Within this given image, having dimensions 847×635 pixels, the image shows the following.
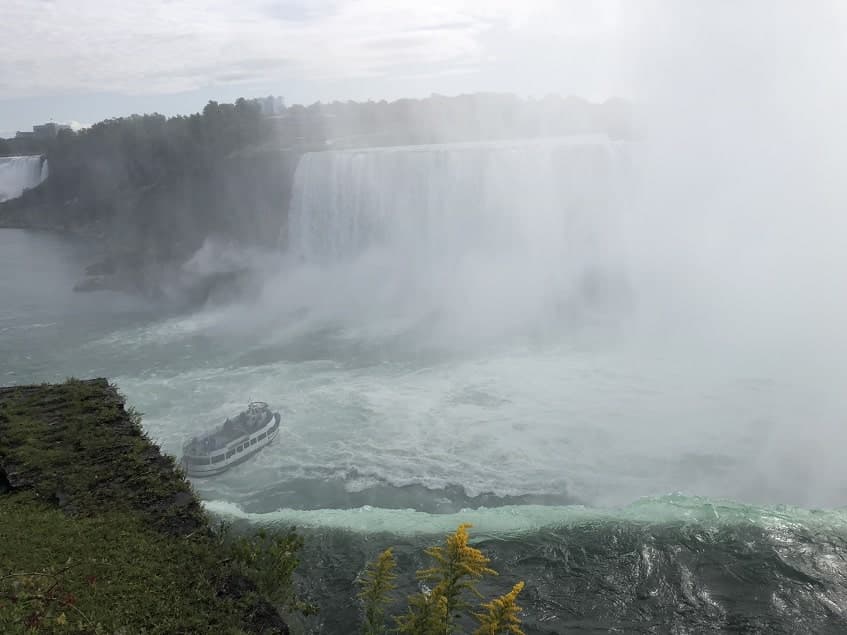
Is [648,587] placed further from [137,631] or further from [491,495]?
[137,631]

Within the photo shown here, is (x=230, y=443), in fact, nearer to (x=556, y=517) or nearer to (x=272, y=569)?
(x=556, y=517)

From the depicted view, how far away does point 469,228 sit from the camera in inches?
1131

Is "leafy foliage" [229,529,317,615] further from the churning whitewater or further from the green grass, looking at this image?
the churning whitewater

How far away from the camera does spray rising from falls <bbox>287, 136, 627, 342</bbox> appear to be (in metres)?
25.9

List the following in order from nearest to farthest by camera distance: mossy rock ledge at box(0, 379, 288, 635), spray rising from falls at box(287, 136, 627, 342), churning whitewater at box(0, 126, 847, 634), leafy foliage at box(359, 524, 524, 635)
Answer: leafy foliage at box(359, 524, 524, 635)
mossy rock ledge at box(0, 379, 288, 635)
churning whitewater at box(0, 126, 847, 634)
spray rising from falls at box(287, 136, 627, 342)

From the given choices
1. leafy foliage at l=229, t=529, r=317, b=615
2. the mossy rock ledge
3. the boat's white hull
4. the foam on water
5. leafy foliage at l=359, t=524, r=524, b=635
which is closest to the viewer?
leafy foliage at l=359, t=524, r=524, b=635

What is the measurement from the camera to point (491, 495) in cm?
1198

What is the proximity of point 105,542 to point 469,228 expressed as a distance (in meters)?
24.4

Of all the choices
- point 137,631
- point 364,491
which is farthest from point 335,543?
point 137,631

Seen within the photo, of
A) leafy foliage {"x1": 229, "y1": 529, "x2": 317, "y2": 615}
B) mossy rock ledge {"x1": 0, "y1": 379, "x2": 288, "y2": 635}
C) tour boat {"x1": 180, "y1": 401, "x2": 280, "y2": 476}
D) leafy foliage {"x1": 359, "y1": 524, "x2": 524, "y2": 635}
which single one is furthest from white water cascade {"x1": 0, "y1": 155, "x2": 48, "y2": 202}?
leafy foliage {"x1": 359, "y1": 524, "x2": 524, "y2": 635}

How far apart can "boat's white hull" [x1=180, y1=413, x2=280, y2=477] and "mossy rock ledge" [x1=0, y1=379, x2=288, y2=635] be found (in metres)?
5.38

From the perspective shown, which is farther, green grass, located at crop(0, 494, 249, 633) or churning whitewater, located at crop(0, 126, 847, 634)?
churning whitewater, located at crop(0, 126, 847, 634)

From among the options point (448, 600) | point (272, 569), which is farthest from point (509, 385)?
point (448, 600)

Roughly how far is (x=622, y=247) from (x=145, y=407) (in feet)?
60.5
